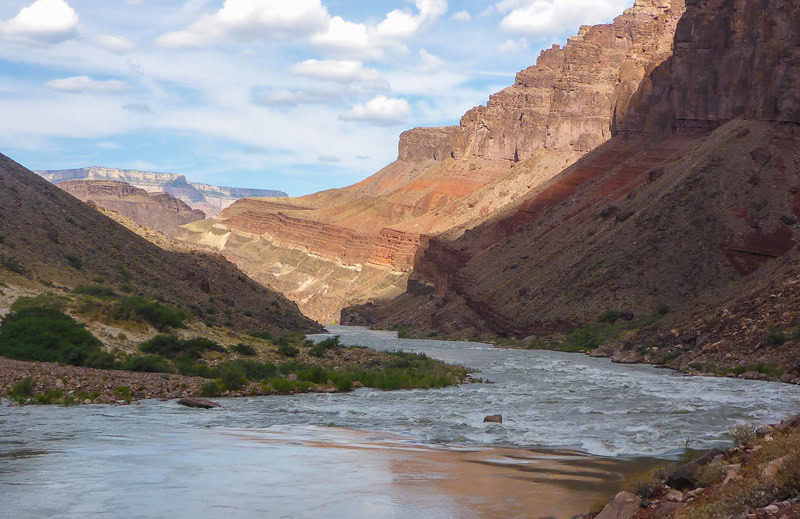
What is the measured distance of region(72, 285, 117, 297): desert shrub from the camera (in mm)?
38594

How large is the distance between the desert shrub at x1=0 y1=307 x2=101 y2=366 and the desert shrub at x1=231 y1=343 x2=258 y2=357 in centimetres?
596

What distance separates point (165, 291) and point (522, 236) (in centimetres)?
4146

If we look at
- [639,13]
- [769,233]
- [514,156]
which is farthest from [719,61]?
[514,156]

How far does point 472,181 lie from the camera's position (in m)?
163

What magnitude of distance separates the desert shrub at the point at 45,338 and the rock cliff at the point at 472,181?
67.1 meters

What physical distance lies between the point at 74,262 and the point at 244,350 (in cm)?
1353

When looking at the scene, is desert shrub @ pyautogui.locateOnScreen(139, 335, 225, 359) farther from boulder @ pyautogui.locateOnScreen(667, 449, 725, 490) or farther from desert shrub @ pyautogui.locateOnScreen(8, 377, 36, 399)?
boulder @ pyautogui.locateOnScreen(667, 449, 725, 490)

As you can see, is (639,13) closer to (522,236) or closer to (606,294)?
(522,236)

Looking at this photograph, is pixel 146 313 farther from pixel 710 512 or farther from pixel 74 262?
pixel 710 512

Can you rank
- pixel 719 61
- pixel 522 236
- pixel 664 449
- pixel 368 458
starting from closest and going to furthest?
pixel 368 458 → pixel 664 449 → pixel 719 61 → pixel 522 236

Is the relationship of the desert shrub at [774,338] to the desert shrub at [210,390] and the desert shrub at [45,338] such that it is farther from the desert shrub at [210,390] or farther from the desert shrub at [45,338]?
the desert shrub at [45,338]

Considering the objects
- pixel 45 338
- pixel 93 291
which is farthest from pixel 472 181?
pixel 45 338

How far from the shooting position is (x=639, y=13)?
454ft

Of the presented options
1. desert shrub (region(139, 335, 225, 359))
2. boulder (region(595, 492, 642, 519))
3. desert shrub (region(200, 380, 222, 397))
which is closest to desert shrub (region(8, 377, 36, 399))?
desert shrub (region(200, 380, 222, 397))
